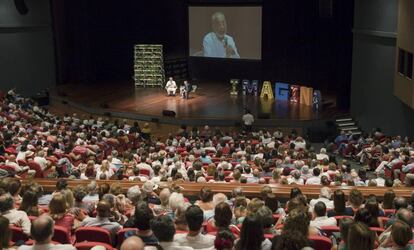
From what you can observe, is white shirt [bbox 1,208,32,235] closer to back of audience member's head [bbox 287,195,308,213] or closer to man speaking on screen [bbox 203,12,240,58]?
back of audience member's head [bbox 287,195,308,213]

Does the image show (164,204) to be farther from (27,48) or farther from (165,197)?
(27,48)

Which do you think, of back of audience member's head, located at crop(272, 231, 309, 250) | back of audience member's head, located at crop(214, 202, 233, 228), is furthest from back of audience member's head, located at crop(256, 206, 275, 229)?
back of audience member's head, located at crop(272, 231, 309, 250)

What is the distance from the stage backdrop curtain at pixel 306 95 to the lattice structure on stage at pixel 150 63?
294 inches

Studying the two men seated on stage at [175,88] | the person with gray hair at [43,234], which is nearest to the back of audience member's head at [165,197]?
the person with gray hair at [43,234]

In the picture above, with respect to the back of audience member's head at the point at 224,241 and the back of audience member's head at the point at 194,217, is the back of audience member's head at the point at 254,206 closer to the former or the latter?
the back of audience member's head at the point at 194,217

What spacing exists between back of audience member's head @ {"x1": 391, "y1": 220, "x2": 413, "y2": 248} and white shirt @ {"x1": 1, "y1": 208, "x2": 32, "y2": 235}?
3.79m

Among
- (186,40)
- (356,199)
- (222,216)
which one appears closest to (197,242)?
(222,216)

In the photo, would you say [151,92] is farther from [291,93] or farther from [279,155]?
[279,155]

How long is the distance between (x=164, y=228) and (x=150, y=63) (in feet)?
74.2

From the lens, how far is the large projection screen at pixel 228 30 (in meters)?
27.4

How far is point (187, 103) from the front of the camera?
23.2 metres

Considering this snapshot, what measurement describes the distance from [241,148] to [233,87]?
1144 centimetres

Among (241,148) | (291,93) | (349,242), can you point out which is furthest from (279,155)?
(291,93)

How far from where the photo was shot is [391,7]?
57.4 ft
